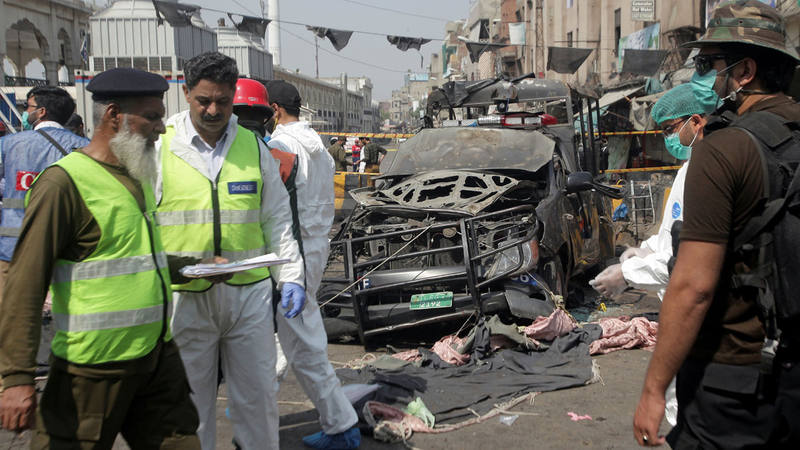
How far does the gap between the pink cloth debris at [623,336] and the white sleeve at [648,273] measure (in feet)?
10.6

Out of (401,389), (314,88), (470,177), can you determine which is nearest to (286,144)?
(401,389)

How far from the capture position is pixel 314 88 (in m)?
66.4

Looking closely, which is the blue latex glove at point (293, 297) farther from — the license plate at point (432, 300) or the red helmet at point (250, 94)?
the license plate at point (432, 300)

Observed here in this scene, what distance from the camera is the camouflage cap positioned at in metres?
2.22

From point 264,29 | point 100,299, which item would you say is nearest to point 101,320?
point 100,299

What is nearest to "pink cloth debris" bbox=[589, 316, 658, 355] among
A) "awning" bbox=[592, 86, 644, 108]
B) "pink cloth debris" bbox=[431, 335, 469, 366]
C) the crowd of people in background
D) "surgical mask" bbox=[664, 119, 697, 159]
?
"pink cloth debris" bbox=[431, 335, 469, 366]

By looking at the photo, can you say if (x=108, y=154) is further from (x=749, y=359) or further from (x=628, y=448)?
(x=628, y=448)

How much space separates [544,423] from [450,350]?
1365mm

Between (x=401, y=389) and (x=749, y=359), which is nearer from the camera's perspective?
(x=749, y=359)

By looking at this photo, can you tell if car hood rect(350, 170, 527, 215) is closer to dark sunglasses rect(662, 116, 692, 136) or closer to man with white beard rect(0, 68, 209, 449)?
dark sunglasses rect(662, 116, 692, 136)

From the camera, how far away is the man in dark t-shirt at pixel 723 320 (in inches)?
80.6

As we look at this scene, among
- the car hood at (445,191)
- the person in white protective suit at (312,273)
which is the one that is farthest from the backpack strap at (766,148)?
the car hood at (445,191)

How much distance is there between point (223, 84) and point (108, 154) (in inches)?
30.1

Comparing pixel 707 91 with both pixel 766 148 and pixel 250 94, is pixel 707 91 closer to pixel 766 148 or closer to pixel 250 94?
pixel 766 148
